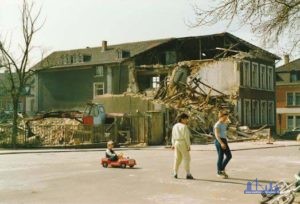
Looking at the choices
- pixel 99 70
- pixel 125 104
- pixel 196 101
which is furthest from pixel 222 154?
pixel 99 70

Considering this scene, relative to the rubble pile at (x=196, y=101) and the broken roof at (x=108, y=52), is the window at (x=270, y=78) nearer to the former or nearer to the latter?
the rubble pile at (x=196, y=101)

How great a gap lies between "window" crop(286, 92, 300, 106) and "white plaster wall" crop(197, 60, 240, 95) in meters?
22.1

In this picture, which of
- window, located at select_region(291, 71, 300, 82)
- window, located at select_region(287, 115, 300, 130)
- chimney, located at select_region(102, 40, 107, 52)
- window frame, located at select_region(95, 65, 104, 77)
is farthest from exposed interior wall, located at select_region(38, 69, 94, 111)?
window, located at select_region(291, 71, 300, 82)

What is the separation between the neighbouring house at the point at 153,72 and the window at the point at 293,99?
12375 millimetres

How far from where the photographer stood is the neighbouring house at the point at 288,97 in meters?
71.1

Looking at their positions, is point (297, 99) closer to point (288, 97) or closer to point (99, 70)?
point (288, 97)

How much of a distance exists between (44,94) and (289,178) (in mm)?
59118

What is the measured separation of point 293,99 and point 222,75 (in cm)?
2247

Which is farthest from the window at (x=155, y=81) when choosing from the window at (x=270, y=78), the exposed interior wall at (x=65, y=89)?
the window at (x=270, y=78)

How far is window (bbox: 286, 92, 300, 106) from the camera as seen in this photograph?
7156cm

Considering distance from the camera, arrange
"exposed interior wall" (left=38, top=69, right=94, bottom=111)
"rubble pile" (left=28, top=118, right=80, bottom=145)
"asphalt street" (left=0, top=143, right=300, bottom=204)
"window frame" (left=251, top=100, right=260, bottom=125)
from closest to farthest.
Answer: "asphalt street" (left=0, top=143, right=300, bottom=204)
"rubble pile" (left=28, top=118, right=80, bottom=145)
"window frame" (left=251, top=100, right=260, bottom=125)
"exposed interior wall" (left=38, top=69, right=94, bottom=111)

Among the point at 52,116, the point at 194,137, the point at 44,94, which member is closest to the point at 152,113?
the point at 194,137

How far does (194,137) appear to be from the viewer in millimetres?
41344

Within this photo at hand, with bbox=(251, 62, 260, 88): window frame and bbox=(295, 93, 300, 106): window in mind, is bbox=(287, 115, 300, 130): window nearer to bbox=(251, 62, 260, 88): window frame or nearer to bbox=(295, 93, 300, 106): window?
bbox=(295, 93, 300, 106): window
